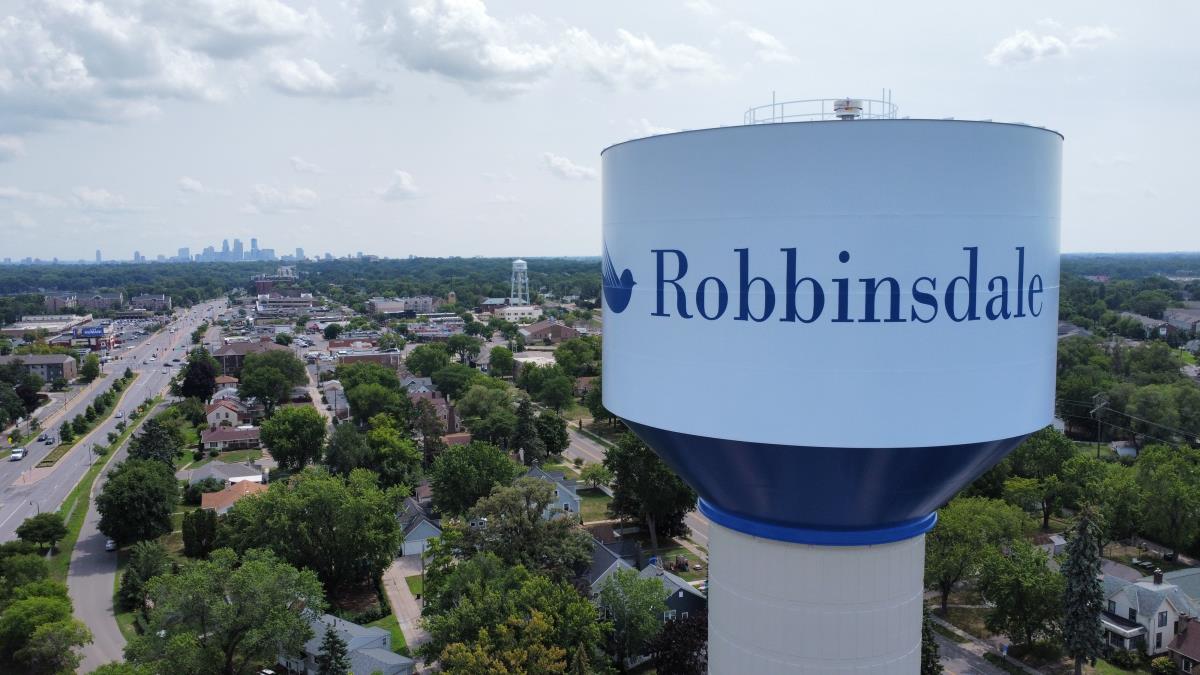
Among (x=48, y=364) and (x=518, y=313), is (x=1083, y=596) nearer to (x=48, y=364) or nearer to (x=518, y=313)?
(x=48, y=364)

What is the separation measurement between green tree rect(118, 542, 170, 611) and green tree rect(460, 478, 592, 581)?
13.2m

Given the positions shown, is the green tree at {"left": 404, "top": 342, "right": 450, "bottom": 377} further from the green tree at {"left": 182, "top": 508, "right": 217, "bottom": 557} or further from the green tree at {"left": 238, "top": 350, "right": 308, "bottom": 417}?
the green tree at {"left": 182, "top": 508, "right": 217, "bottom": 557}

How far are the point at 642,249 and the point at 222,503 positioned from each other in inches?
1490

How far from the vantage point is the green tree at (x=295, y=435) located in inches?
1981

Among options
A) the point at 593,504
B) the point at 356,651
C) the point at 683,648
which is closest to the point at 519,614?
the point at 683,648

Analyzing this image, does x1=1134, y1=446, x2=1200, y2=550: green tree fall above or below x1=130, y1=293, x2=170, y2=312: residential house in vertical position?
below

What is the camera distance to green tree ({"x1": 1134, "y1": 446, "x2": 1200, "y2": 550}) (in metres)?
35.3

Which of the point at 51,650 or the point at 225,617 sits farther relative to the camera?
the point at 51,650

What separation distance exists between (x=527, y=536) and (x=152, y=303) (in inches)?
6518

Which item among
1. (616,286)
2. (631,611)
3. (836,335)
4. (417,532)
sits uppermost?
(616,286)

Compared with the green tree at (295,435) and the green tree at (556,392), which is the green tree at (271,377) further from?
the green tree at (556,392)

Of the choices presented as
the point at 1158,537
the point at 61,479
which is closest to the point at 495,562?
the point at 1158,537

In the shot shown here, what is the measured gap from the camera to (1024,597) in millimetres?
27469

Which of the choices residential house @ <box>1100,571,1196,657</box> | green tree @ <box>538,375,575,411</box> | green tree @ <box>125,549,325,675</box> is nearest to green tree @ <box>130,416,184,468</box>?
green tree @ <box>125,549,325,675</box>
